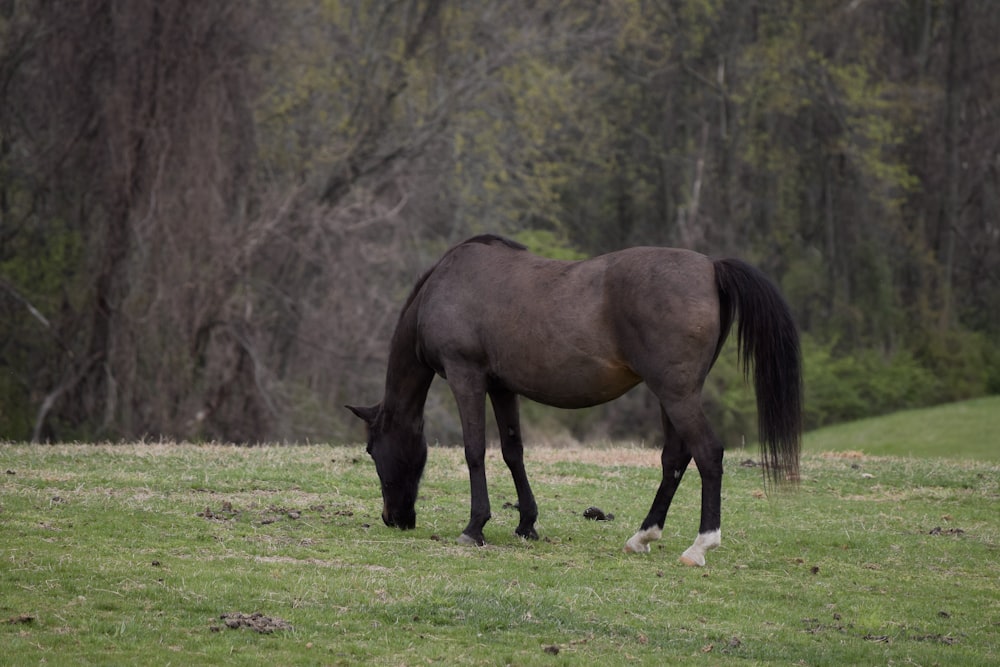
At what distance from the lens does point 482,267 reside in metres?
9.60

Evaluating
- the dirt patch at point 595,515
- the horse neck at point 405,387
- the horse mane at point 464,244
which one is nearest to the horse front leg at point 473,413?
the horse neck at point 405,387

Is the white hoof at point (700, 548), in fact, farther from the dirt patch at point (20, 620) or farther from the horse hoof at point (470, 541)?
the dirt patch at point (20, 620)

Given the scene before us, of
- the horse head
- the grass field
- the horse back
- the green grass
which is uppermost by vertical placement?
the horse back

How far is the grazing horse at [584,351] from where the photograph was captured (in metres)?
8.54

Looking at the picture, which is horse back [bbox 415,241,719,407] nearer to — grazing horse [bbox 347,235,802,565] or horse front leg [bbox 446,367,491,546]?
grazing horse [bbox 347,235,802,565]

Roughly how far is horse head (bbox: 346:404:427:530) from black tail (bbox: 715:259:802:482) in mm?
2719

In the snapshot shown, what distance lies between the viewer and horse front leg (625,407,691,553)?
8984mm

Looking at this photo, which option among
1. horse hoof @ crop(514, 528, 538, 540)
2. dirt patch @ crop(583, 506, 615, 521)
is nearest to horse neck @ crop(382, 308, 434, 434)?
horse hoof @ crop(514, 528, 538, 540)

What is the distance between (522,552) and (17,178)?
20.4m

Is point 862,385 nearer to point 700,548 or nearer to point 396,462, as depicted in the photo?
point 396,462

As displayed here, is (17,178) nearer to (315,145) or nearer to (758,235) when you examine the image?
(315,145)

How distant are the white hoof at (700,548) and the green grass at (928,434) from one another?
18024 mm

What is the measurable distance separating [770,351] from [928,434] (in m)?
22.1

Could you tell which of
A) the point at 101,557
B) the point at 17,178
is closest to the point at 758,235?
the point at 17,178
